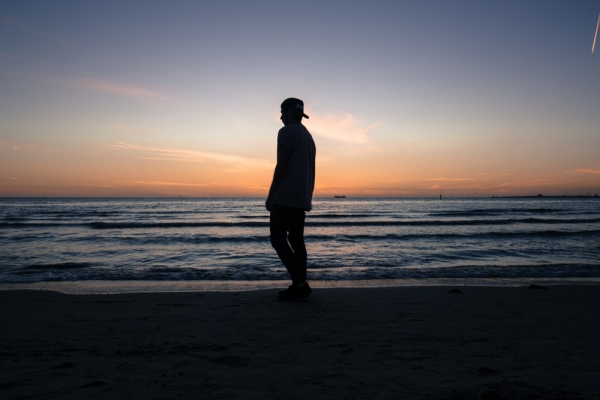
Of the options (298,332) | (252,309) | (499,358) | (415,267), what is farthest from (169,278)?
(499,358)

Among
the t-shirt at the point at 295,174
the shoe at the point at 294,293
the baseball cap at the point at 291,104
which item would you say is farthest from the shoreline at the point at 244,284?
the baseball cap at the point at 291,104

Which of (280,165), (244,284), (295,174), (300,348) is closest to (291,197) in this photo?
(295,174)

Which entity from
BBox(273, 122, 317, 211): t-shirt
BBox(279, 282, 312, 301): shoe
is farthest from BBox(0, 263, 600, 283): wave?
BBox(273, 122, 317, 211): t-shirt

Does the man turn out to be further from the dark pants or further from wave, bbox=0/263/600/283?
wave, bbox=0/263/600/283

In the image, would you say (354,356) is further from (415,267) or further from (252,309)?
(415,267)

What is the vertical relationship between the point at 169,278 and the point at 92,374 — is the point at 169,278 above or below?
below

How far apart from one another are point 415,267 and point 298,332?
17.0ft

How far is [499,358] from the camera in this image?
2.38 m

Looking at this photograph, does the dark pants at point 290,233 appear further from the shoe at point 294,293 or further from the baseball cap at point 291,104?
the baseball cap at point 291,104

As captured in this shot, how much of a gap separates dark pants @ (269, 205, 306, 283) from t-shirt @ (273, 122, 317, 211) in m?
0.10

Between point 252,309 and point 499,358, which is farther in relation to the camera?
point 252,309

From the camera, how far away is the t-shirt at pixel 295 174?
4.21 m

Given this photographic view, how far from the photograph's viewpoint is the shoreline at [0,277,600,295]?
213 inches

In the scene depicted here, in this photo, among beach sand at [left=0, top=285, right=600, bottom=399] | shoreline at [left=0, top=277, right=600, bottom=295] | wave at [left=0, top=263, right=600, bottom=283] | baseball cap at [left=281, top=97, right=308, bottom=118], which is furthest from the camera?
wave at [left=0, top=263, right=600, bottom=283]
